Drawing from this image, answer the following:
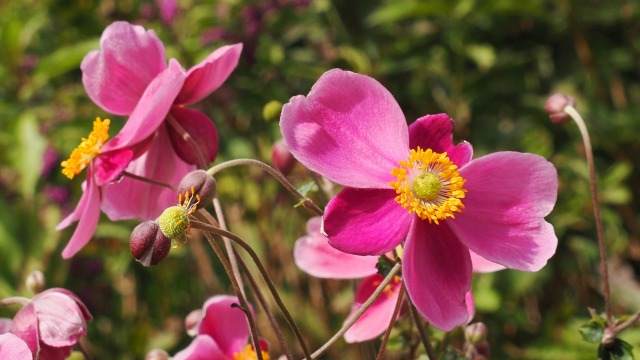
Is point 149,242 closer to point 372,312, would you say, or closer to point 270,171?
point 270,171

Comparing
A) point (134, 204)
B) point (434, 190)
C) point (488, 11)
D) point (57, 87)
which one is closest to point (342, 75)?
point (434, 190)

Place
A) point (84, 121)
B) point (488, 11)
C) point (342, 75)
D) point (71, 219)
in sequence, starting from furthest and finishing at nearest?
point (488, 11)
point (84, 121)
point (71, 219)
point (342, 75)

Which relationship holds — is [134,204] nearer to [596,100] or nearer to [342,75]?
[342,75]

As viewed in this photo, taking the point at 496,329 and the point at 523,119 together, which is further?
the point at 523,119

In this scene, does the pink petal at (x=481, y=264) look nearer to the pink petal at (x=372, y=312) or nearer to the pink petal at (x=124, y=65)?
the pink petal at (x=372, y=312)

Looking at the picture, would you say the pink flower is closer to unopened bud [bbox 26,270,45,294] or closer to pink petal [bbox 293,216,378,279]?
unopened bud [bbox 26,270,45,294]
